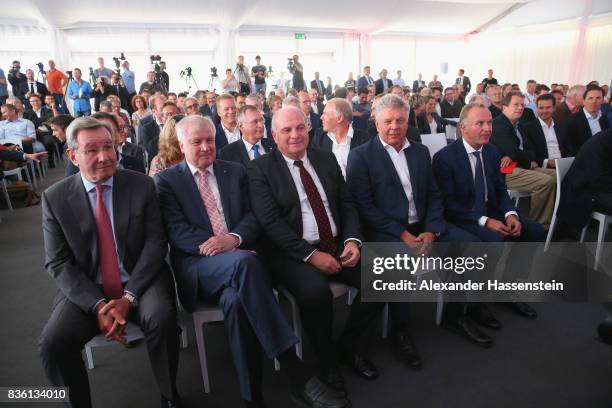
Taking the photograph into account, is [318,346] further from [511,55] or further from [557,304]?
[511,55]

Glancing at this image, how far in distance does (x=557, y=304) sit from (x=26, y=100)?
1095 centimetres

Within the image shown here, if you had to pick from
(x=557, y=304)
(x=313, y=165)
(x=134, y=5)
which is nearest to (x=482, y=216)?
(x=557, y=304)

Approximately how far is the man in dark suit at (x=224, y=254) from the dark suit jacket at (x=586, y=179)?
2404mm

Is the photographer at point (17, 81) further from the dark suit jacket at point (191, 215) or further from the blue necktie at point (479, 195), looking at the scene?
the blue necktie at point (479, 195)

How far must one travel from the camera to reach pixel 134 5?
11.7m

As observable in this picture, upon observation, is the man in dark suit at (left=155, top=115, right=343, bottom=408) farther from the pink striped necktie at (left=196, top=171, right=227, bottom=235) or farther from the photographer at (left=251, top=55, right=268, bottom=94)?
the photographer at (left=251, top=55, right=268, bottom=94)

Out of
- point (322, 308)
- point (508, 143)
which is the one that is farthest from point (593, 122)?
point (322, 308)

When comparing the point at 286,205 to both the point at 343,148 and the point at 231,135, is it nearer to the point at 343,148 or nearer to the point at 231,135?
the point at 343,148

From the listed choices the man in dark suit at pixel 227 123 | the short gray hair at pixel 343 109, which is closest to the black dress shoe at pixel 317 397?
the short gray hair at pixel 343 109

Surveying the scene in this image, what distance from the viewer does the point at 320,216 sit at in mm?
2172

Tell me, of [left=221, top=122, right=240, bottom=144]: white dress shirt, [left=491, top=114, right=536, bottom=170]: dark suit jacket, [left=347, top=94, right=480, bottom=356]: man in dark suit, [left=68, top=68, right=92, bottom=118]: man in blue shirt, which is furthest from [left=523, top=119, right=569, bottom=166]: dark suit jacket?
[left=68, top=68, right=92, bottom=118]: man in blue shirt

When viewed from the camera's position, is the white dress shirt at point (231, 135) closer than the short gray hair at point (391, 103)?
No
